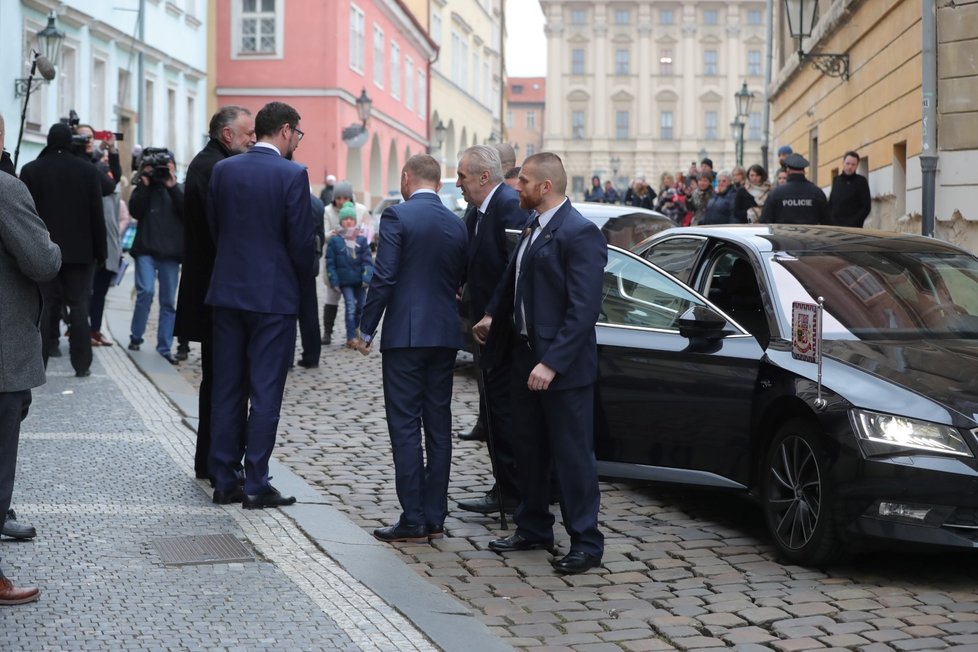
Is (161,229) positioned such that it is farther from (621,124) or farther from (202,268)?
(621,124)

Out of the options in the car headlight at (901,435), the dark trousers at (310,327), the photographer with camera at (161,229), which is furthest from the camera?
the photographer with camera at (161,229)

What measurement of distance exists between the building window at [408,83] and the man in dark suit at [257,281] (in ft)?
150

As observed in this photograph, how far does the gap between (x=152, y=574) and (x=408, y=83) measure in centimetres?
4849

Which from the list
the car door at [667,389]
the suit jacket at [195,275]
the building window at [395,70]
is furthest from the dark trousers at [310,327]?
the building window at [395,70]

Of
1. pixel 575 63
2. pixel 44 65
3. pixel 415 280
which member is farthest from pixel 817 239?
pixel 575 63

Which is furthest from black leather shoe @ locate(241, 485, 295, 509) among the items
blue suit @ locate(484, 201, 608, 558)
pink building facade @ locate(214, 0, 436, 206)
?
pink building facade @ locate(214, 0, 436, 206)

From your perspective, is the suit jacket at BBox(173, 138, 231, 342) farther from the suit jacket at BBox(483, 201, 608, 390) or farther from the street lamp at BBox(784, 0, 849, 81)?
the street lamp at BBox(784, 0, 849, 81)

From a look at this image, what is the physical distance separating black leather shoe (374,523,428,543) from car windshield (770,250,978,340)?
2.02 metres

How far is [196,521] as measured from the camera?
7145 mm

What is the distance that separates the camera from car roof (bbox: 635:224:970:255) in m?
7.65

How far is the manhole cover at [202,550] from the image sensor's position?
6.34 m

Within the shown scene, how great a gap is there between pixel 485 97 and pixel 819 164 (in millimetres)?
52161

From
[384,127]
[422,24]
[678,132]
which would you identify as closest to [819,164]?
[384,127]

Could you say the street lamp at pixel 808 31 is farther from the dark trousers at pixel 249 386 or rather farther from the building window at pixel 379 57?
the building window at pixel 379 57
